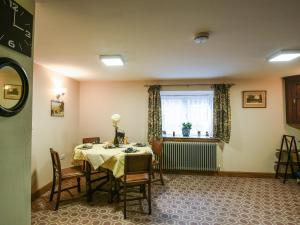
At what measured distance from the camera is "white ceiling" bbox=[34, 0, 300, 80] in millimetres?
1652

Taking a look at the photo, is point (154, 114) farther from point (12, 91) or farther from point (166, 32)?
point (12, 91)

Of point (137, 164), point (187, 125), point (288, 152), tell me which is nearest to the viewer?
point (137, 164)

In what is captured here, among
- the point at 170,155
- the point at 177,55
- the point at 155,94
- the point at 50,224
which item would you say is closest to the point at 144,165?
the point at 50,224

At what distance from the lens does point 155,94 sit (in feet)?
16.0

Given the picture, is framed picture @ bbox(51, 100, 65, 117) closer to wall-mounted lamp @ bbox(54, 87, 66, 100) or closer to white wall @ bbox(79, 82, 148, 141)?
wall-mounted lamp @ bbox(54, 87, 66, 100)

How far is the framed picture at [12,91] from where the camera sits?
4.28 feet

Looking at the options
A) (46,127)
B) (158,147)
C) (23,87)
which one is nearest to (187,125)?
(158,147)

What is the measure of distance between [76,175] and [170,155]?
2.33 metres

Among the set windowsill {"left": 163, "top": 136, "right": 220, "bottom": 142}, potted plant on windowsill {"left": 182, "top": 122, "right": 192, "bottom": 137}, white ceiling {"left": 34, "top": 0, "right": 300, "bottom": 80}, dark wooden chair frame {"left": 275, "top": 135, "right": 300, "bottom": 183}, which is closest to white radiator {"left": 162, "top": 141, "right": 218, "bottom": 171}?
windowsill {"left": 163, "top": 136, "right": 220, "bottom": 142}

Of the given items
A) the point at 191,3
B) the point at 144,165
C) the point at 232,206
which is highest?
the point at 191,3

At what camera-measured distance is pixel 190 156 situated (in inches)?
187

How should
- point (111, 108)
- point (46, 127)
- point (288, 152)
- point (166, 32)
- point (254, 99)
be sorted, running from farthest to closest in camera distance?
point (111, 108) → point (254, 99) → point (288, 152) → point (46, 127) → point (166, 32)

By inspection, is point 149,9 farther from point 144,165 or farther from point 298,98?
point 298,98

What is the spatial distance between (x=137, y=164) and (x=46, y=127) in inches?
82.9
